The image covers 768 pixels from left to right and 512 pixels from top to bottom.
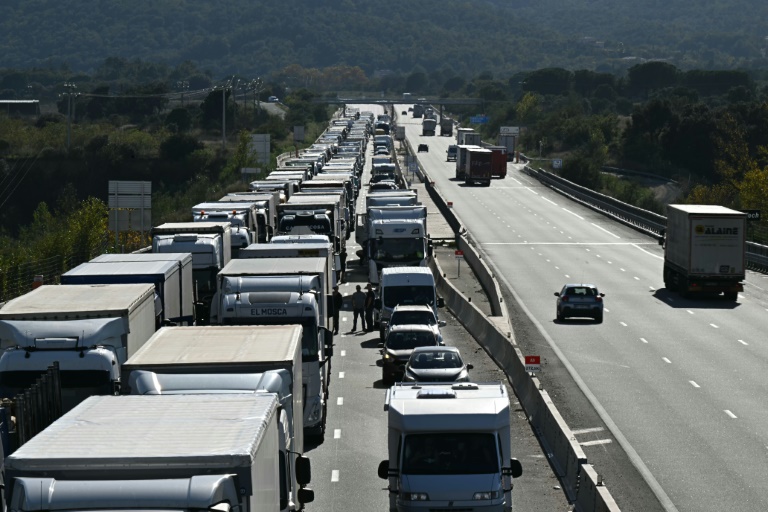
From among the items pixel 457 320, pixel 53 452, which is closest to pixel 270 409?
pixel 53 452

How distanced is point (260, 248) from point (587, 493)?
48.5 feet

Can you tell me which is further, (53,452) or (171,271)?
(171,271)

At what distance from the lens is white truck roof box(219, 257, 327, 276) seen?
2538 centimetres

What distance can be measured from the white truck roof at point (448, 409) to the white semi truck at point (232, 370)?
1.48 metres

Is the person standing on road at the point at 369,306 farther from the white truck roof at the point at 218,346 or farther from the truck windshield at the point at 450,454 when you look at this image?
the truck windshield at the point at 450,454

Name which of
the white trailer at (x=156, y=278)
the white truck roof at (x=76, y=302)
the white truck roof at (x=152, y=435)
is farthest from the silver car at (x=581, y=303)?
the white truck roof at (x=152, y=435)

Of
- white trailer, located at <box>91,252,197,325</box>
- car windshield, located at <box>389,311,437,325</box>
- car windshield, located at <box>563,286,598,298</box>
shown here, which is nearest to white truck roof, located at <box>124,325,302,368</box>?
white trailer, located at <box>91,252,197,325</box>

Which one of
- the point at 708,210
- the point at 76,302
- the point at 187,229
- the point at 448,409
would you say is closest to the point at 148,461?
the point at 448,409

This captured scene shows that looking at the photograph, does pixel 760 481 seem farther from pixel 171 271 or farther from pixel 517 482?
pixel 171 271

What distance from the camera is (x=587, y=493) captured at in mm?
19766

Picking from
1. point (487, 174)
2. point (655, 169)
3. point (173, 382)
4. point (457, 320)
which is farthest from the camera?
point (655, 169)

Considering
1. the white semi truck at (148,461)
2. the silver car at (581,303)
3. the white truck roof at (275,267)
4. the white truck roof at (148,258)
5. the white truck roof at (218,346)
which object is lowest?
the silver car at (581,303)

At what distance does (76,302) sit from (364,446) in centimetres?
641

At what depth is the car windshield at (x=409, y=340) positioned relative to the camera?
3200 cm
